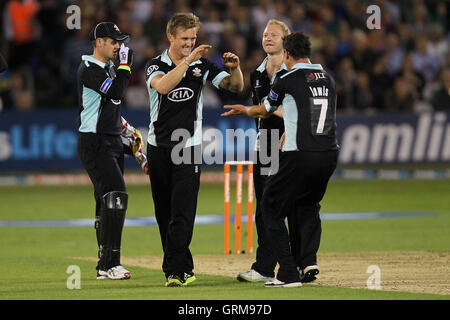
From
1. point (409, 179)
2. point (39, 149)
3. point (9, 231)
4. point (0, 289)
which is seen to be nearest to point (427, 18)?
point (409, 179)

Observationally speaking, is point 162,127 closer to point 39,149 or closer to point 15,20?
point 39,149

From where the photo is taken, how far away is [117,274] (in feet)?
36.3

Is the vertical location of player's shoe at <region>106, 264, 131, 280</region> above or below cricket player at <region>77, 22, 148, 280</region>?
below

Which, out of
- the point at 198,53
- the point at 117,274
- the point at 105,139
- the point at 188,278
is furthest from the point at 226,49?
the point at 198,53

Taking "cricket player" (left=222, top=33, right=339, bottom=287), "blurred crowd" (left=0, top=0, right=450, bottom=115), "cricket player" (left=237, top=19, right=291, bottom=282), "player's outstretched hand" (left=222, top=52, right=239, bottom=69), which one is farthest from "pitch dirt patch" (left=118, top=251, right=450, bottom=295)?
"blurred crowd" (left=0, top=0, right=450, bottom=115)

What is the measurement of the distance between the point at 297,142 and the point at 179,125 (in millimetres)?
1236

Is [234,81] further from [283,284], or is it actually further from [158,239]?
[158,239]

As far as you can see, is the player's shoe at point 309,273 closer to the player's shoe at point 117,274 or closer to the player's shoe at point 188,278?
the player's shoe at point 188,278

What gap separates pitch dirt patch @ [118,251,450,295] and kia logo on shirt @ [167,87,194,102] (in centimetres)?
220

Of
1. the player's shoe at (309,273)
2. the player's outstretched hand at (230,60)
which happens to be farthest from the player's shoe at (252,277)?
the player's outstretched hand at (230,60)

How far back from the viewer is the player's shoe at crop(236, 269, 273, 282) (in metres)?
10.8

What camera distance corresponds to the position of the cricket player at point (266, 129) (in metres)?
10.9

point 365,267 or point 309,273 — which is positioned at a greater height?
point 309,273

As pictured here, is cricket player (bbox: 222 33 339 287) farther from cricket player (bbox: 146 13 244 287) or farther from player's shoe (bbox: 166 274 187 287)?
player's shoe (bbox: 166 274 187 287)
